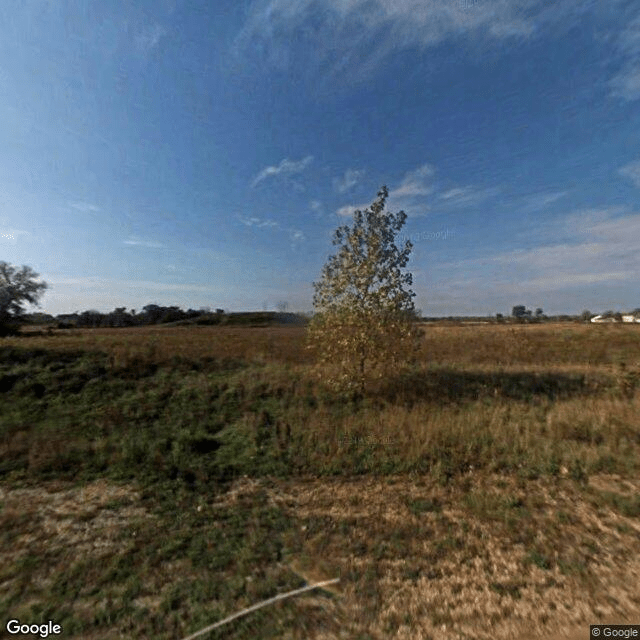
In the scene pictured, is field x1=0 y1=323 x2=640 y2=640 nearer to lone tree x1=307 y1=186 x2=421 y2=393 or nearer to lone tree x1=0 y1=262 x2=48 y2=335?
lone tree x1=307 y1=186 x2=421 y2=393

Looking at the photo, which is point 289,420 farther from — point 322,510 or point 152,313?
point 152,313

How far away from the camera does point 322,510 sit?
5.69 metres

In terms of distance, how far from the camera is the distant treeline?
86688mm

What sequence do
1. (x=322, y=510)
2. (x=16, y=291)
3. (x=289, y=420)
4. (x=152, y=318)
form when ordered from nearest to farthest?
(x=322, y=510)
(x=289, y=420)
(x=16, y=291)
(x=152, y=318)

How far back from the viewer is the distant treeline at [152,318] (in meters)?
86.7

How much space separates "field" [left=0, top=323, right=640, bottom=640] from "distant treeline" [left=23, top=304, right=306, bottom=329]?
71616 mm

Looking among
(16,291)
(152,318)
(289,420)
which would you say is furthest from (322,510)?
(152,318)

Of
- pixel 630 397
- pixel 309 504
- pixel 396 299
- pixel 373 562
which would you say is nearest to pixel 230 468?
pixel 309 504

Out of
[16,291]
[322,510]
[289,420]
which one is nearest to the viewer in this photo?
[322,510]

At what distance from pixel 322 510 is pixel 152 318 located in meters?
109

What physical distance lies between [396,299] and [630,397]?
27.0 ft

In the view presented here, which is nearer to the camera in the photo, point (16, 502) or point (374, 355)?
point (16, 502)

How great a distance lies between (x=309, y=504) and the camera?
19.4 feet

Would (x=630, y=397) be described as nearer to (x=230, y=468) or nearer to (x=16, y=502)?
(x=230, y=468)
